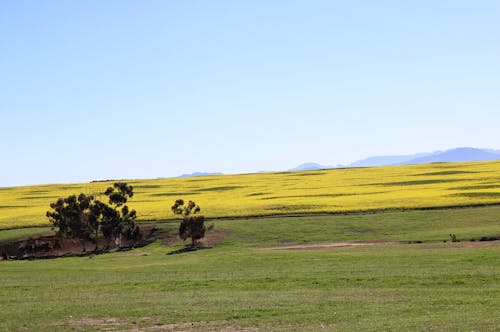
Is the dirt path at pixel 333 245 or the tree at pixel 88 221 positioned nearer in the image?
the dirt path at pixel 333 245

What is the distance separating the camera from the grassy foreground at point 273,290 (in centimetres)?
2470

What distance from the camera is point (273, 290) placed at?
3356 centimetres

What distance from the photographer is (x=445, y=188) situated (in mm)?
92312

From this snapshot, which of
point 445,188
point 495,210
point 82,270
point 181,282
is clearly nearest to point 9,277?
point 82,270

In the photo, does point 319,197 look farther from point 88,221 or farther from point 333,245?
point 333,245

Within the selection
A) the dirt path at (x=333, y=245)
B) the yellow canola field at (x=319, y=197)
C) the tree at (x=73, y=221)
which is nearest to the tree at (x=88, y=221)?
the tree at (x=73, y=221)

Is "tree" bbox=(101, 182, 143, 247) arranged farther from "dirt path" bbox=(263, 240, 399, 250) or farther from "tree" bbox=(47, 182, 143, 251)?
"dirt path" bbox=(263, 240, 399, 250)

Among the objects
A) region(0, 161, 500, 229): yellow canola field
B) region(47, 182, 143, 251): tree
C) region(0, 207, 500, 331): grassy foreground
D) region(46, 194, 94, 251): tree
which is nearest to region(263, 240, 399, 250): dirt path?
region(0, 207, 500, 331): grassy foreground

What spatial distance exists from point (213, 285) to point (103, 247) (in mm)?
41810

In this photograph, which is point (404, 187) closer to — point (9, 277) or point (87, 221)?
point (87, 221)

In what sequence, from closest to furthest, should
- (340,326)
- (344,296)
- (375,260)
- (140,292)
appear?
(340,326) < (344,296) < (140,292) < (375,260)

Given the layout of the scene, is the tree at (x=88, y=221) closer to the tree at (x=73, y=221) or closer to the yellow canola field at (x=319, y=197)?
the tree at (x=73, y=221)

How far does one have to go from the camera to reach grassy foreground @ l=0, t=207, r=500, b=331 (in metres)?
24.7

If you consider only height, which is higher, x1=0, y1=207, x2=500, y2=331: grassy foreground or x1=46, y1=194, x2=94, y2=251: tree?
x1=46, y1=194, x2=94, y2=251: tree
